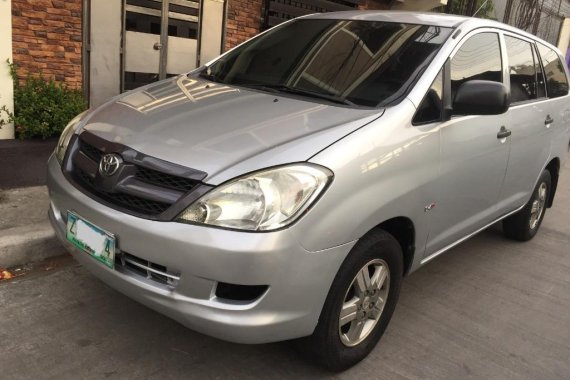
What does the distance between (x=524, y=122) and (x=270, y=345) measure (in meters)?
2.45

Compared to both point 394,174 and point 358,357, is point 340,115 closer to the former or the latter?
point 394,174

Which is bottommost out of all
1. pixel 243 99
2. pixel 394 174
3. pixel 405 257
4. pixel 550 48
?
pixel 405 257

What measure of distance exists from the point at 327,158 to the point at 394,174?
17.5 inches

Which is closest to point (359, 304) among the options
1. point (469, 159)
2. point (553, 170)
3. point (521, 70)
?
point (469, 159)

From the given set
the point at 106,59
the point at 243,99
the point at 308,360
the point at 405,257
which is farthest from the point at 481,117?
the point at 106,59

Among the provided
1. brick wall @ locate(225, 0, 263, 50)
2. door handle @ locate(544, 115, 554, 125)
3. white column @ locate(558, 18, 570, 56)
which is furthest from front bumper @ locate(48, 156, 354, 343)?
white column @ locate(558, 18, 570, 56)

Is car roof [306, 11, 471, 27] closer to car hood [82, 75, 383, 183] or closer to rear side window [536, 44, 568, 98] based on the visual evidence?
car hood [82, 75, 383, 183]

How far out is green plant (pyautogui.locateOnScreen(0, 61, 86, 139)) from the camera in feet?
17.2

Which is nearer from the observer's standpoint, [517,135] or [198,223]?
[198,223]

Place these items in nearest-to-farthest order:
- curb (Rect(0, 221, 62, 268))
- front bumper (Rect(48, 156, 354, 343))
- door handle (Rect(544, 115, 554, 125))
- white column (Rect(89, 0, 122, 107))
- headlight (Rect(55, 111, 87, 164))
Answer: front bumper (Rect(48, 156, 354, 343))
headlight (Rect(55, 111, 87, 164))
curb (Rect(0, 221, 62, 268))
door handle (Rect(544, 115, 554, 125))
white column (Rect(89, 0, 122, 107))

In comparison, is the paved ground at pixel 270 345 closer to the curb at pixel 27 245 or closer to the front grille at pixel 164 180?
the curb at pixel 27 245

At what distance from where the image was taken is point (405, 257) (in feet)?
9.53

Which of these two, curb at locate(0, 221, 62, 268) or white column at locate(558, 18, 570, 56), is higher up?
white column at locate(558, 18, 570, 56)

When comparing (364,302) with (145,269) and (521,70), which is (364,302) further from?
(521,70)
